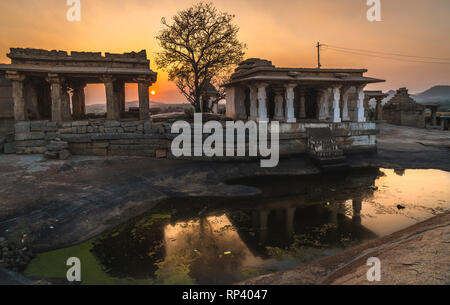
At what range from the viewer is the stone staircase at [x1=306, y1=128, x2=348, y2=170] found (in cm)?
1407

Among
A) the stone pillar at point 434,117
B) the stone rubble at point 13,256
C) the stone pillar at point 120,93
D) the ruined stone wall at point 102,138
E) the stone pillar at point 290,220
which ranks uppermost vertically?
the stone pillar at point 120,93

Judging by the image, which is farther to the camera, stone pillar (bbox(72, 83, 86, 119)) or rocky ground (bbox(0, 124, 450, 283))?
stone pillar (bbox(72, 83, 86, 119))

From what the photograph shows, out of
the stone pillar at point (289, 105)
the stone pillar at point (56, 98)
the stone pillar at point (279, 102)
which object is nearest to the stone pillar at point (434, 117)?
the stone pillar at point (279, 102)

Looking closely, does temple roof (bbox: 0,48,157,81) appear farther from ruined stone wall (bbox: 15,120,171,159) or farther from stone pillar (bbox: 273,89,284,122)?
stone pillar (bbox: 273,89,284,122)

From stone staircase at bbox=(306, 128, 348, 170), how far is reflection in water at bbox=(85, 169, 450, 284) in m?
2.51

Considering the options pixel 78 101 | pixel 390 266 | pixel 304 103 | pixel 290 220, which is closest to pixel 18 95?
pixel 78 101

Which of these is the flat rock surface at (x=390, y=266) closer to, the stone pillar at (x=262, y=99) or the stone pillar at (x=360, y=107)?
the stone pillar at (x=262, y=99)

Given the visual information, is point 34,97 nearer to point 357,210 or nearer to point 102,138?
point 102,138

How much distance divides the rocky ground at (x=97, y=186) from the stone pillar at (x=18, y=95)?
241 cm

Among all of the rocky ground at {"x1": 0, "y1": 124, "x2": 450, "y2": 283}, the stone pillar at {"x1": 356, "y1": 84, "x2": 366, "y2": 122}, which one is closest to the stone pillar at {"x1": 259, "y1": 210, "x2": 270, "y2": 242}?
the rocky ground at {"x1": 0, "y1": 124, "x2": 450, "y2": 283}

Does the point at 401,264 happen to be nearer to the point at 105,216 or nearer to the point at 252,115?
the point at 105,216

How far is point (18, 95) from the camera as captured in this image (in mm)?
12898

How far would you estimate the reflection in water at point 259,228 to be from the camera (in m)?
5.51

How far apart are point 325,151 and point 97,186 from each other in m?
10.9
